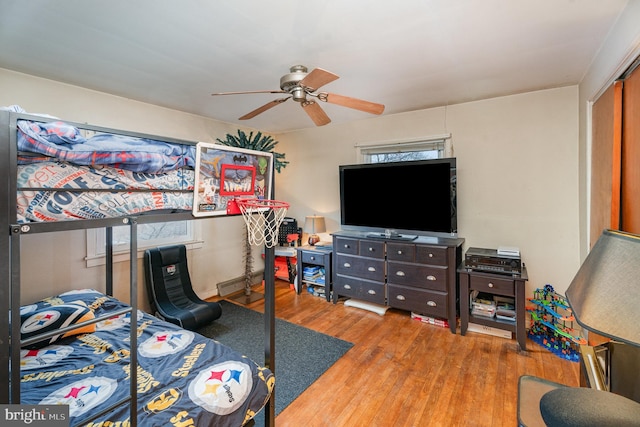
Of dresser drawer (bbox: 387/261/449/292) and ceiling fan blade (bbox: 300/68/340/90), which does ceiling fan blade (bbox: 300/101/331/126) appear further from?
dresser drawer (bbox: 387/261/449/292)

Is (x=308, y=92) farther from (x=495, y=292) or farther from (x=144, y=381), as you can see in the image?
(x=495, y=292)

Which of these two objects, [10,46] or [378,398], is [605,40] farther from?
[10,46]

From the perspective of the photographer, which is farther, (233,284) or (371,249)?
(233,284)

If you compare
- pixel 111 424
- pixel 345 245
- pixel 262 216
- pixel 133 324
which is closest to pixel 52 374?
pixel 111 424

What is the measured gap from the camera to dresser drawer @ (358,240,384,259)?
11.0 feet

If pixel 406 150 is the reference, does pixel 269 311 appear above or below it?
below

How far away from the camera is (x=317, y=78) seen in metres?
1.71

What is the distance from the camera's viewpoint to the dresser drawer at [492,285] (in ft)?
8.66

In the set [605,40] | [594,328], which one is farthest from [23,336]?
[605,40]

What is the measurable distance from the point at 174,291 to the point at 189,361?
6.03ft

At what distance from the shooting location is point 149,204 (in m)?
1.28

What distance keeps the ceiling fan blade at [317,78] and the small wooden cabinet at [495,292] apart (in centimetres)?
228

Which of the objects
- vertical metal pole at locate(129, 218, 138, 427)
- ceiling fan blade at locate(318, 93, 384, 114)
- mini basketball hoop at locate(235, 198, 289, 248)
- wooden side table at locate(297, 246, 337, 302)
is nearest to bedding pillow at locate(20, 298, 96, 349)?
vertical metal pole at locate(129, 218, 138, 427)

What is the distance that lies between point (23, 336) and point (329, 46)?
286 centimetres
